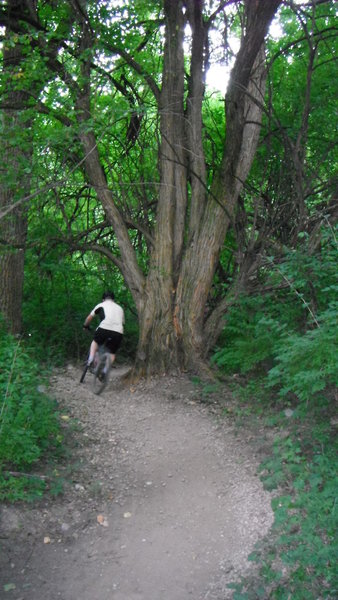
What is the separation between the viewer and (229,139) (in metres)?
9.62

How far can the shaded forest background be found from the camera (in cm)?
802

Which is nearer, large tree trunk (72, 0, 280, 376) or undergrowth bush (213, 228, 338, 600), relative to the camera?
undergrowth bush (213, 228, 338, 600)

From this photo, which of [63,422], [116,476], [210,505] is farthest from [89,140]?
[210,505]

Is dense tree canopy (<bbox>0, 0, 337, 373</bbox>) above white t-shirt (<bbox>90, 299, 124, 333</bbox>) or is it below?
above

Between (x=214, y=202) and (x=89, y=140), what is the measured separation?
2.18 meters

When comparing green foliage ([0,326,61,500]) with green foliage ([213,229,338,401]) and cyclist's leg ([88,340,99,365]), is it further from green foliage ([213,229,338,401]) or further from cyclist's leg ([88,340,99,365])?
cyclist's leg ([88,340,99,365])

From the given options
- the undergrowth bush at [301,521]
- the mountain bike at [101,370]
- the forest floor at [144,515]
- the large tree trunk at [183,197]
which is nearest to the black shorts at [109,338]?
the mountain bike at [101,370]

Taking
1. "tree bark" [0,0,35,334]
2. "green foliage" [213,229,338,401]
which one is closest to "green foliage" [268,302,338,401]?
"green foliage" [213,229,338,401]

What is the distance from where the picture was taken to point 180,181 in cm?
1008

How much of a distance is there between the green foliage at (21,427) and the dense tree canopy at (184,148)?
2.93 meters

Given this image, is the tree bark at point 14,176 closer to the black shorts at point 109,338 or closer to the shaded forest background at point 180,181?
the shaded forest background at point 180,181

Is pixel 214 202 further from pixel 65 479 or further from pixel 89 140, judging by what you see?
pixel 65 479

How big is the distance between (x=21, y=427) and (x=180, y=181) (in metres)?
5.30

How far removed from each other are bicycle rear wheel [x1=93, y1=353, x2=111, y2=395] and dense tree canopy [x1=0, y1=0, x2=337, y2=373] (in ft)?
1.81
